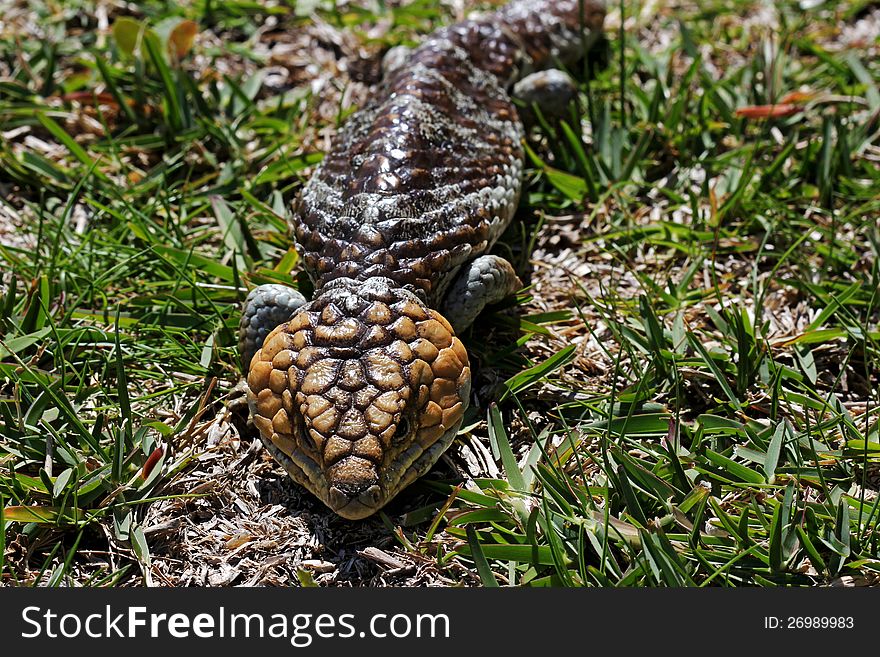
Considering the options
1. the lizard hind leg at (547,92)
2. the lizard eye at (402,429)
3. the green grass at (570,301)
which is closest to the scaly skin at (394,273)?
the lizard eye at (402,429)

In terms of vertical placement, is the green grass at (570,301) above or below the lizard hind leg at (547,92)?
below

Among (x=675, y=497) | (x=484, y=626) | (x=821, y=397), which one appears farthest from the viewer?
(x=821, y=397)

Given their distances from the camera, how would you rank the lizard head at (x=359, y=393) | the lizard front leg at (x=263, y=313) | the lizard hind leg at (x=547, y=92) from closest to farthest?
the lizard head at (x=359, y=393) < the lizard front leg at (x=263, y=313) < the lizard hind leg at (x=547, y=92)

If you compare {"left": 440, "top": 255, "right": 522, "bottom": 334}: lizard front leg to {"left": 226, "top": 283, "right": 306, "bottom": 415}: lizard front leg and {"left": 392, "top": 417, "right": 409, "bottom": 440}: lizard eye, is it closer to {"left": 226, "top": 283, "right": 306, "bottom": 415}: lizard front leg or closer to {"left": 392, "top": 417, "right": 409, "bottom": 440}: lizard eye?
{"left": 226, "top": 283, "right": 306, "bottom": 415}: lizard front leg

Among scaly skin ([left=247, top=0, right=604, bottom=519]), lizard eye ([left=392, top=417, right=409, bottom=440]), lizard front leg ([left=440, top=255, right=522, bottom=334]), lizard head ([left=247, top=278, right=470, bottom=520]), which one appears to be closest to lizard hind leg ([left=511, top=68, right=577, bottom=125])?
scaly skin ([left=247, top=0, right=604, bottom=519])

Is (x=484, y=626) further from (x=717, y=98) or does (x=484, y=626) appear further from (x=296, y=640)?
(x=717, y=98)

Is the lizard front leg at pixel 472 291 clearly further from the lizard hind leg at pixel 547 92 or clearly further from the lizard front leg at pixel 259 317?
the lizard hind leg at pixel 547 92

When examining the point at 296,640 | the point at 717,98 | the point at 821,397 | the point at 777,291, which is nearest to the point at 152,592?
the point at 296,640

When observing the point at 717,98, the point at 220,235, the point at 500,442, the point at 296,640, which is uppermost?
the point at 717,98

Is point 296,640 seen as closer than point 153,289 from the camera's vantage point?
Yes
